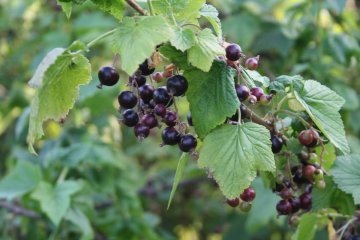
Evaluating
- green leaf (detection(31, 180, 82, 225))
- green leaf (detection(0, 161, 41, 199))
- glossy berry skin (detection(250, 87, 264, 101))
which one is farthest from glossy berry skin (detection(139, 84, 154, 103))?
green leaf (detection(0, 161, 41, 199))

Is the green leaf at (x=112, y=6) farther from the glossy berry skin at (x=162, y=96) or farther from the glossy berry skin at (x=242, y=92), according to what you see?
the glossy berry skin at (x=242, y=92)

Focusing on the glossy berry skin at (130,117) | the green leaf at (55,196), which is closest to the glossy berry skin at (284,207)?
the glossy berry skin at (130,117)

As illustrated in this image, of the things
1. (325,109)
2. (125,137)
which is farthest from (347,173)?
(125,137)

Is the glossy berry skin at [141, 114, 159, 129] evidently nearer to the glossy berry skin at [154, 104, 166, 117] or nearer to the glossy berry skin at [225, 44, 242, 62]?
the glossy berry skin at [154, 104, 166, 117]

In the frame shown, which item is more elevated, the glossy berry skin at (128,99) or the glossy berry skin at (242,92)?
the glossy berry skin at (242,92)

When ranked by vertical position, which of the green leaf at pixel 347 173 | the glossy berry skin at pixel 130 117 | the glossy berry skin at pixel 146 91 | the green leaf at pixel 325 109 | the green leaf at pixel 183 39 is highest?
the green leaf at pixel 183 39

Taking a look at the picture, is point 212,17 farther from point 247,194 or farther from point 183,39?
point 247,194
